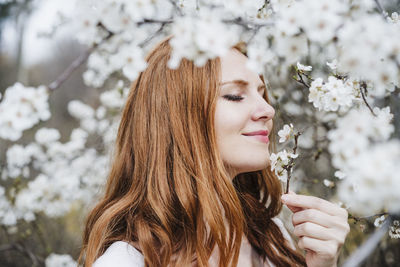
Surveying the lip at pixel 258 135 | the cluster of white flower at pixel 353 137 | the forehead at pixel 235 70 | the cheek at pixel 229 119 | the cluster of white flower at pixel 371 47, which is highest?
the forehead at pixel 235 70

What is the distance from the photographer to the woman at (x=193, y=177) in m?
1.36

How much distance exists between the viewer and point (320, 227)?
130 centimetres

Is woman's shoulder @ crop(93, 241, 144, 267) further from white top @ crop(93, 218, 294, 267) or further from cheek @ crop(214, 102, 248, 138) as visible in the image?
cheek @ crop(214, 102, 248, 138)

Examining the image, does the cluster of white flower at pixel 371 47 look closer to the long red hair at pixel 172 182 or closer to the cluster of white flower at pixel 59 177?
the long red hair at pixel 172 182

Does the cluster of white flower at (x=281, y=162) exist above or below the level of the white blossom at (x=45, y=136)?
below

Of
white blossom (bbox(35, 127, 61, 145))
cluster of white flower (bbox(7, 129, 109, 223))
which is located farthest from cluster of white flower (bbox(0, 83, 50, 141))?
white blossom (bbox(35, 127, 61, 145))

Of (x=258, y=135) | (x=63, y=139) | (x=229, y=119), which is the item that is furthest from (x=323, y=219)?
(x=63, y=139)

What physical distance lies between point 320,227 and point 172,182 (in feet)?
2.03

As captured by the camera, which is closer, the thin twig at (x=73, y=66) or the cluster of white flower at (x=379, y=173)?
the cluster of white flower at (x=379, y=173)

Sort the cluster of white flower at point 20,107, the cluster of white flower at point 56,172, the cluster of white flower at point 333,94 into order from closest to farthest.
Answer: the cluster of white flower at point 333,94
the cluster of white flower at point 20,107
the cluster of white flower at point 56,172

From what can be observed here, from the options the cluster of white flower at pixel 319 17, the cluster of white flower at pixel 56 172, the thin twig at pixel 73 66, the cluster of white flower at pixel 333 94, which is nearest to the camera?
the cluster of white flower at pixel 319 17

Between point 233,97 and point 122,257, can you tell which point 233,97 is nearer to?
point 233,97

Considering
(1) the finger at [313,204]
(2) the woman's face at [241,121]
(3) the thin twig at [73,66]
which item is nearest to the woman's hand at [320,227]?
(1) the finger at [313,204]

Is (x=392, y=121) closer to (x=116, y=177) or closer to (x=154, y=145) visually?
(x=154, y=145)
